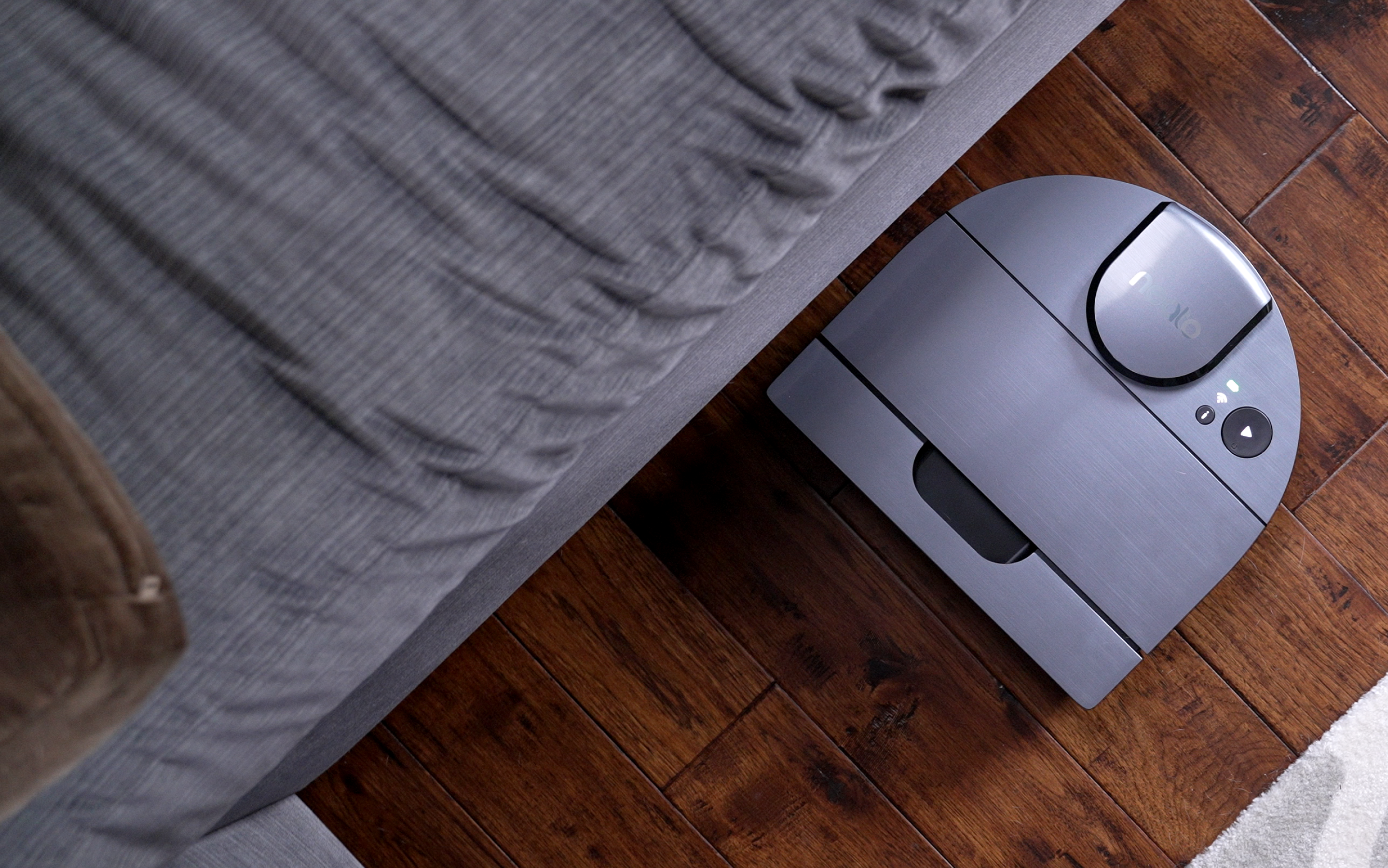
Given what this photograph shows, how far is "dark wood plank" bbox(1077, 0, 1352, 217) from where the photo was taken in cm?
99

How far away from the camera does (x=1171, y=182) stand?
3.26 feet

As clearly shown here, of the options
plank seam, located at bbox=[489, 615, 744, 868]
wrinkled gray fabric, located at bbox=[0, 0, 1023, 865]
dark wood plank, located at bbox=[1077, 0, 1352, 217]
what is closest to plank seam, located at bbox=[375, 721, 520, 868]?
plank seam, located at bbox=[489, 615, 744, 868]

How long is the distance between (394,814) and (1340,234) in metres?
1.27

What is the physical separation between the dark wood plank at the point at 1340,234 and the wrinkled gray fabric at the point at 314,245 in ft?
2.46

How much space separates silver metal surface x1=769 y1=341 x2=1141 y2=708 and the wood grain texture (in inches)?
10.4

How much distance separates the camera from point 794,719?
0.97m

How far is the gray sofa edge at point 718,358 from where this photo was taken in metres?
0.67

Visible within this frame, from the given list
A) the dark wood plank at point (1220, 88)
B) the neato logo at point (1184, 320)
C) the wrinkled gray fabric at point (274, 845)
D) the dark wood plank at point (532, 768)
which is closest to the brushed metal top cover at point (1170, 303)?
the neato logo at point (1184, 320)

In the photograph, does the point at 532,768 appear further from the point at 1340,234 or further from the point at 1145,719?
the point at 1340,234

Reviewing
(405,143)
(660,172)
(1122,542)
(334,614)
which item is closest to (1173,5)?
(1122,542)

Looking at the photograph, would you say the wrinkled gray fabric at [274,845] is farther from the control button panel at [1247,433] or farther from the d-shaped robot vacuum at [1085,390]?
the control button panel at [1247,433]

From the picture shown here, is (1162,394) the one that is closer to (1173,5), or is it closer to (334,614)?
(1173,5)

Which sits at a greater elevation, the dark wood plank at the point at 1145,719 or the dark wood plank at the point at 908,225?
the dark wood plank at the point at 908,225

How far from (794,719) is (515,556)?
17.2 inches
